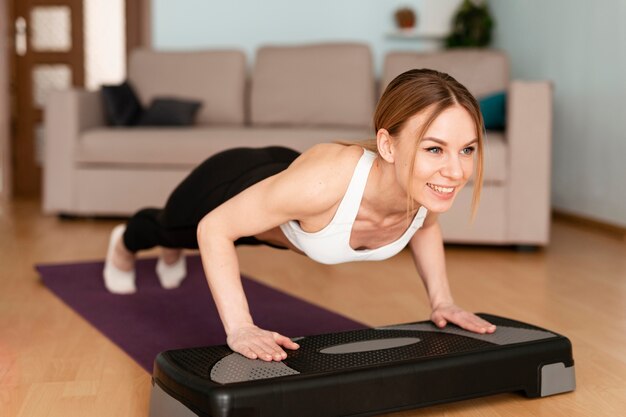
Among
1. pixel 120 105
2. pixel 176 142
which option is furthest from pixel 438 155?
pixel 120 105

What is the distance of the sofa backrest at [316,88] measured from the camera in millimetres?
4871

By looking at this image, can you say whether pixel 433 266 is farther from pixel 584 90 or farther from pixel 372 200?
pixel 584 90

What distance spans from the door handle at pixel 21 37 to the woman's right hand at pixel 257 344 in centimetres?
464

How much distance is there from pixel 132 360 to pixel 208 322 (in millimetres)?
396

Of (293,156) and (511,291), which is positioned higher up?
(293,156)

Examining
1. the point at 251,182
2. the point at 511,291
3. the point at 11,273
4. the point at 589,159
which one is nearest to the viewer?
the point at 251,182

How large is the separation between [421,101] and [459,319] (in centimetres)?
55

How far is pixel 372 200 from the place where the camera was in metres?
1.77

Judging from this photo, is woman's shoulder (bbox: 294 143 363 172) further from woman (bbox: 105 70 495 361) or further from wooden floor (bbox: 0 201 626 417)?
wooden floor (bbox: 0 201 626 417)

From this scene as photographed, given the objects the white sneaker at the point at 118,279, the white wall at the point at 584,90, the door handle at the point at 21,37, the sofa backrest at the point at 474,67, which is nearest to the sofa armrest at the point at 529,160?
the white wall at the point at 584,90

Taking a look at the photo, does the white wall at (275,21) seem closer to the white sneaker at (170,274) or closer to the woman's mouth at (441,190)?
the white sneaker at (170,274)

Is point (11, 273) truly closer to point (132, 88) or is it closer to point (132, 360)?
→ point (132, 360)

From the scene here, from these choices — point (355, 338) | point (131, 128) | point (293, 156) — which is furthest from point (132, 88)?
point (355, 338)

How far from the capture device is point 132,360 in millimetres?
2107
